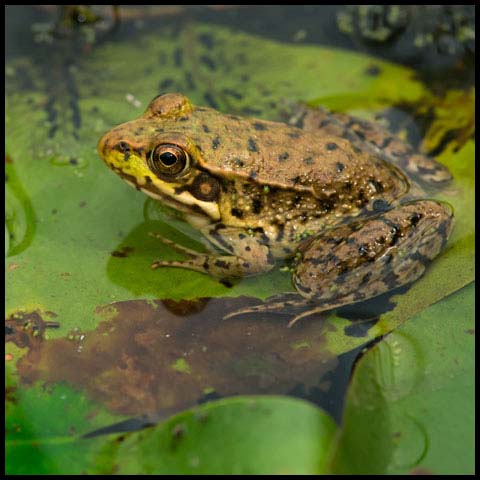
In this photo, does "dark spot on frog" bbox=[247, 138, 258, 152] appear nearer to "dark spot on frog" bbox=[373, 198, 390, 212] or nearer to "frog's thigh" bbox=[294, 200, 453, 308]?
"frog's thigh" bbox=[294, 200, 453, 308]

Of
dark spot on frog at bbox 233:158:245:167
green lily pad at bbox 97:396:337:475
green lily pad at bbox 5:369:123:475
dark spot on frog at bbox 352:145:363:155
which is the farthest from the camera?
dark spot on frog at bbox 352:145:363:155

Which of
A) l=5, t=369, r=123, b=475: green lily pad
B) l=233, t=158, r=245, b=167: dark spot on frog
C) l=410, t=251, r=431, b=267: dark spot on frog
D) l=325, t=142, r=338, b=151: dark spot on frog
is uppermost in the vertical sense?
l=325, t=142, r=338, b=151: dark spot on frog

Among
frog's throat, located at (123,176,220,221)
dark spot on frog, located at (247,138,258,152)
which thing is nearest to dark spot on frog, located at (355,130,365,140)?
dark spot on frog, located at (247,138,258,152)

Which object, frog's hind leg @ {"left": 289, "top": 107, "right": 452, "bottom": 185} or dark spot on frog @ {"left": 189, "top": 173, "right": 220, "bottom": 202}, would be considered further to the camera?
frog's hind leg @ {"left": 289, "top": 107, "right": 452, "bottom": 185}

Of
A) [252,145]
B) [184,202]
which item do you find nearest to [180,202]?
[184,202]

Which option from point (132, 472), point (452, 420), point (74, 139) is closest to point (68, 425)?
point (132, 472)

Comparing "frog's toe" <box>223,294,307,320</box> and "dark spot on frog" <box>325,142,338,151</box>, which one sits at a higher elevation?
"dark spot on frog" <box>325,142,338,151</box>
